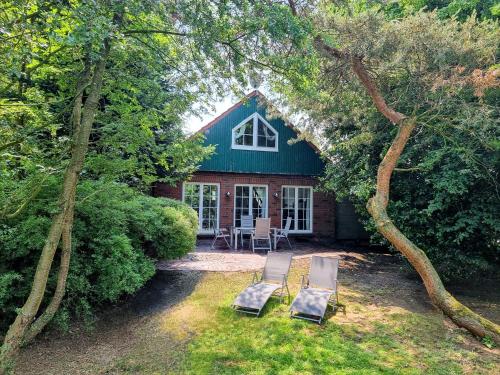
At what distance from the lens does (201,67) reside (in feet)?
19.2

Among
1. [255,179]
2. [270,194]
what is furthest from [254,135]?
A: [270,194]

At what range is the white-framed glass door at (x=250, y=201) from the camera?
13.8m

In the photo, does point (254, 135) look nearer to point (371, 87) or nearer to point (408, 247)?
point (371, 87)

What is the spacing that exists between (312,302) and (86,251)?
3734mm

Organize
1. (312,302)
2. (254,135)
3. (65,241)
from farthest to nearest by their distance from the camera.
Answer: (254,135), (312,302), (65,241)

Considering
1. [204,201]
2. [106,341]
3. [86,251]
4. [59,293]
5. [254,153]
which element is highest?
[254,153]

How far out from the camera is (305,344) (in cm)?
470

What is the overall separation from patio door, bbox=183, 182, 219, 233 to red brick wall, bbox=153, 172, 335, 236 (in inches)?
8.1

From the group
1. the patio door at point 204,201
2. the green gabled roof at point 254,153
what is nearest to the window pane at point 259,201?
the green gabled roof at point 254,153

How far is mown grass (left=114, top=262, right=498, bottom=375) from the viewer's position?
424cm

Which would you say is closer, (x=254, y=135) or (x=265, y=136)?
(x=254, y=135)

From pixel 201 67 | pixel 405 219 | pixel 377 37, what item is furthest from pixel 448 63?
pixel 201 67

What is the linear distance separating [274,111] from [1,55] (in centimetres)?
790

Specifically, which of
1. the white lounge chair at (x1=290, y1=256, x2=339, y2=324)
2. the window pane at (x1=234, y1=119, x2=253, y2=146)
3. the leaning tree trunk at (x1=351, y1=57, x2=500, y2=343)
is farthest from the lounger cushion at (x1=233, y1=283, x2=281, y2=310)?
the window pane at (x1=234, y1=119, x2=253, y2=146)
